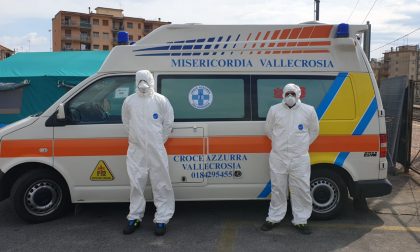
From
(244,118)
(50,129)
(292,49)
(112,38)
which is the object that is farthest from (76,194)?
(112,38)

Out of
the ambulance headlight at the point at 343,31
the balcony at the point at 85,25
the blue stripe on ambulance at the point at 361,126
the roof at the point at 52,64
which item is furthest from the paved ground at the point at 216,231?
the balcony at the point at 85,25

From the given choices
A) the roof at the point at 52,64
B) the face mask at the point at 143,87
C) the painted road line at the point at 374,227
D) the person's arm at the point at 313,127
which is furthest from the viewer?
the roof at the point at 52,64

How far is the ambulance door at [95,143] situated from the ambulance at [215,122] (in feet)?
0.04

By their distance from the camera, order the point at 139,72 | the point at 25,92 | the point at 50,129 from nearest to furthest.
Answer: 1. the point at 139,72
2. the point at 50,129
3. the point at 25,92

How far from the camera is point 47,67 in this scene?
38.2 ft

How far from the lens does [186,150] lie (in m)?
5.12

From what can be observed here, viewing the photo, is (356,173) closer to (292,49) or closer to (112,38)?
(292,49)

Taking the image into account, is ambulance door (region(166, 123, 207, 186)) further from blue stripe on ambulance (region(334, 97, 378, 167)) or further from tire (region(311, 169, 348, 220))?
blue stripe on ambulance (region(334, 97, 378, 167))

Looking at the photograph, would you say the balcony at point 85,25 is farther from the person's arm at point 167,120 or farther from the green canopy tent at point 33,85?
the person's arm at point 167,120

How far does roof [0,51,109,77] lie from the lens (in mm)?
11273

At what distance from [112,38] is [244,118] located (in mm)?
93370

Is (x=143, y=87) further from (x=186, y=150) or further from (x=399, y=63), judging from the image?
(x=399, y=63)

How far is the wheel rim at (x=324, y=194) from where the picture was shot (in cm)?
525

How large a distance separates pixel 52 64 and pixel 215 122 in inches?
324
